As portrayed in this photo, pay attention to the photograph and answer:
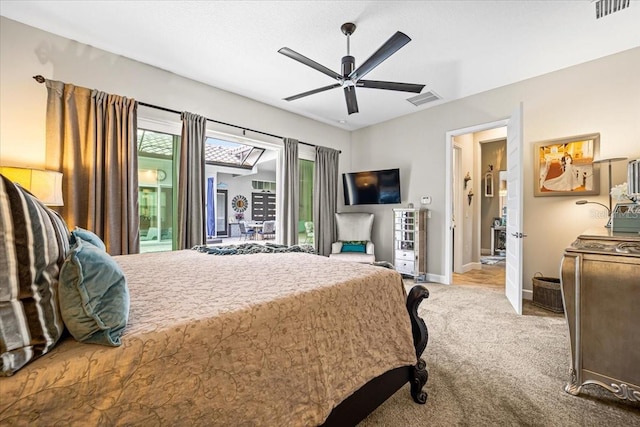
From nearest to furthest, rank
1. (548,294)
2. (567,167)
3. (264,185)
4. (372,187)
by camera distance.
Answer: (548,294) → (567,167) → (372,187) → (264,185)

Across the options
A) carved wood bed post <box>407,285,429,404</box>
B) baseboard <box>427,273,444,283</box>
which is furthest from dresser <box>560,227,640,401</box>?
baseboard <box>427,273,444,283</box>

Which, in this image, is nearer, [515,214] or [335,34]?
[335,34]

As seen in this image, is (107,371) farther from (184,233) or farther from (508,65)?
(508,65)

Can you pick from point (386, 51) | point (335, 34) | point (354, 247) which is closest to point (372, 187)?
point (354, 247)

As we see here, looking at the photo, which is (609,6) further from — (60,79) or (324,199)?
(60,79)

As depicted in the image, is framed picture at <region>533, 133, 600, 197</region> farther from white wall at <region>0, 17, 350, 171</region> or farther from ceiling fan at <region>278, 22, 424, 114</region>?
white wall at <region>0, 17, 350, 171</region>

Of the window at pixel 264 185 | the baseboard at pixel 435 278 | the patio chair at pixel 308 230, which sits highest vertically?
the window at pixel 264 185

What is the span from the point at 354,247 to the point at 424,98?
2.71m

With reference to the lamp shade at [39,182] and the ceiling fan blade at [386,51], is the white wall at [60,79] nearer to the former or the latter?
the lamp shade at [39,182]

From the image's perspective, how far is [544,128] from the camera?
3482 mm

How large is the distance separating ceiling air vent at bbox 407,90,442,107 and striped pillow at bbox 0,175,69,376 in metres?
4.37

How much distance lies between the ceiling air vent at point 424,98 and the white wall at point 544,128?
36 centimetres

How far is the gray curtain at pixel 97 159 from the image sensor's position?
2.56 meters

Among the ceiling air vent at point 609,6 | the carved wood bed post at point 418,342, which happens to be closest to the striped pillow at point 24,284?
the carved wood bed post at point 418,342
